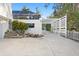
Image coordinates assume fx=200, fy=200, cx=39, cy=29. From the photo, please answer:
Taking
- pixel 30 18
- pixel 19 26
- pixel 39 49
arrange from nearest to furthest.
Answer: pixel 39 49 < pixel 19 26 < pixel 30 18

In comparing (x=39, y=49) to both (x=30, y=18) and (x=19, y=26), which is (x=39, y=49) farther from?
(x=30, y=18)

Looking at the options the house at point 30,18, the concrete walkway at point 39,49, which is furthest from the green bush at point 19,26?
the concrete walkway at point 39,49

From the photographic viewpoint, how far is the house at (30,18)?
22781 millimetres

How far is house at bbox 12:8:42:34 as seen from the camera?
897 inches

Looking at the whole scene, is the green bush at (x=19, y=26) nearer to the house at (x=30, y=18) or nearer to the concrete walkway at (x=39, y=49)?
the house at (x=30, y=18)

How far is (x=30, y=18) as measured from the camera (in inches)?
960

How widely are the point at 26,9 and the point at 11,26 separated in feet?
16.3

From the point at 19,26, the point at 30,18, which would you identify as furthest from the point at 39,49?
the point at 30,18

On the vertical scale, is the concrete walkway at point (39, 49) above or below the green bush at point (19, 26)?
below

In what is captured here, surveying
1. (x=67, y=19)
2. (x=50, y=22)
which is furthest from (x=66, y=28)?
(x=50, y=22)

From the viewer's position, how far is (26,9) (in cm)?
2580

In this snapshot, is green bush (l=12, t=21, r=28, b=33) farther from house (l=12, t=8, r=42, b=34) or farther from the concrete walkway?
the concrete walkway

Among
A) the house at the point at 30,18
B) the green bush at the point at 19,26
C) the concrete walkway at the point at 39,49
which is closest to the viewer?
the concrete walkway at the point at 39,49

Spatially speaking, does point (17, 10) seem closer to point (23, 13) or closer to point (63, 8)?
point (23, 13)
